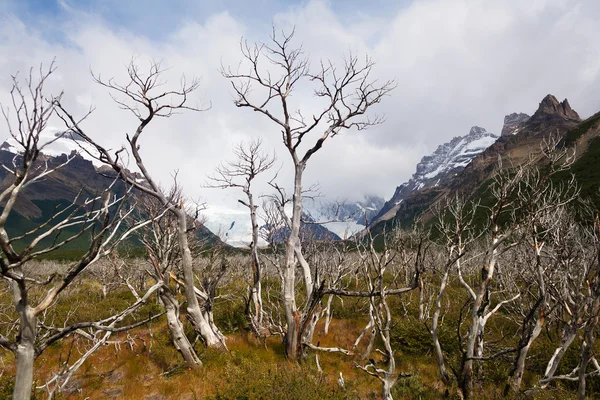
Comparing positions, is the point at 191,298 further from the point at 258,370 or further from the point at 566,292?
the point at 566,292

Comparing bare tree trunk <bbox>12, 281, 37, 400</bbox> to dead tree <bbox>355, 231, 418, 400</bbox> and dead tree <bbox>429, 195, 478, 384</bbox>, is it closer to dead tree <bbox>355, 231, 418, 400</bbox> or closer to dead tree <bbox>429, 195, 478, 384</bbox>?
dead tree <bbox>355, 231, 418, 400</bbox>

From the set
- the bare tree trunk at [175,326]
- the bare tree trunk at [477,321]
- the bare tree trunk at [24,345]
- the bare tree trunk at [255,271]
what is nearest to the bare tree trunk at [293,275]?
the bare tree trunk at [255,271]

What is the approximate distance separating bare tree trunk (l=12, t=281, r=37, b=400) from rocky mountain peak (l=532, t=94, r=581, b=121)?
246 meters

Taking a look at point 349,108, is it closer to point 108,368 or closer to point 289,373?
point 289,373

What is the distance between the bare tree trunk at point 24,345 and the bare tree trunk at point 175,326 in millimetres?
4422

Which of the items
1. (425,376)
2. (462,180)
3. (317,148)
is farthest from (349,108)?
(462,180)

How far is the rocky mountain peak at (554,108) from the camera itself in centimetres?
18860

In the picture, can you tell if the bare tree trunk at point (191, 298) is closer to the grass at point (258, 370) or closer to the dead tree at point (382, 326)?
the grass at point (258, 370)

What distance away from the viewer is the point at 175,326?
297 inches

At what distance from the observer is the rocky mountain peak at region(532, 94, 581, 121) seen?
619 feet

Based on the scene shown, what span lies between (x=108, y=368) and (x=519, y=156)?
183101mm

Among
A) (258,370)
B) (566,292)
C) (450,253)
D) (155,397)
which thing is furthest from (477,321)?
(155,397)

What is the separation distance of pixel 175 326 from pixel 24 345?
509cm

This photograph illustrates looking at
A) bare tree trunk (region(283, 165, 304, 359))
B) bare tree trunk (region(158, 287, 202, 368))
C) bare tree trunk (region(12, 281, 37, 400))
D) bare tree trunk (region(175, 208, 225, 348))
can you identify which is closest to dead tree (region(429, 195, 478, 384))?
bare tree trunk (region(283, 165, 304, 359))
